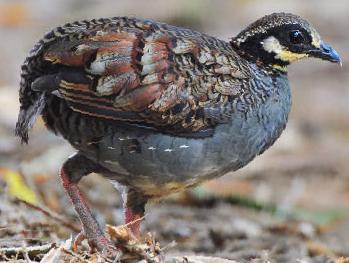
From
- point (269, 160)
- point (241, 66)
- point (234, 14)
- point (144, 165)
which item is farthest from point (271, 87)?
point (234, 14)

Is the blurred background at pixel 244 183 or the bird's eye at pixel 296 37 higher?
the bird's eye at pixel 296 37

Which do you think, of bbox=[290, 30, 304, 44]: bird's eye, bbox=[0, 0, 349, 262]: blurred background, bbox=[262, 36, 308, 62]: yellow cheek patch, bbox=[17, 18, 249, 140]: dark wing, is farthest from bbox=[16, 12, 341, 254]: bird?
bbox=[0, 0, 349, 262]: blurred background

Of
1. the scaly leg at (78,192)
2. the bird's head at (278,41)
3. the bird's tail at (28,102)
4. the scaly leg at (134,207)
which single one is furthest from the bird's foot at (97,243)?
the bird's head at (278,41)

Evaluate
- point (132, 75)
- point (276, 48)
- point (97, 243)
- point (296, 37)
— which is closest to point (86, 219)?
point (97, 243)

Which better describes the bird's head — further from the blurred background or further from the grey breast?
the blurred background

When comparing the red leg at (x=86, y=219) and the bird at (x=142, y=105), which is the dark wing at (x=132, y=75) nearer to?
the bird at (x=142, y=105)

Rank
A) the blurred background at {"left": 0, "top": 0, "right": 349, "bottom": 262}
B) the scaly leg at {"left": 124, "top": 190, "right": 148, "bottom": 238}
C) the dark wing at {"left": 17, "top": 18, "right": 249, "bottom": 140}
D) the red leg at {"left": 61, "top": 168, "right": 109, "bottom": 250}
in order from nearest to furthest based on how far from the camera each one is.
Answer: the dark wing at {"left": 17, "top": 18, "right": 249, "bottom": 140} → the red leg at {"left": 61, "top": 168, "right": 109, "bottom": 250} → the scaly leg at {"left": 124, "top": 190, "right": 148, "bottom": 238} → the blurred background at {"left": 0, "top": 0, "right": 349, "bottom": 262}

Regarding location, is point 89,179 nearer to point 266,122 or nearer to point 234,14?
point 266,122
